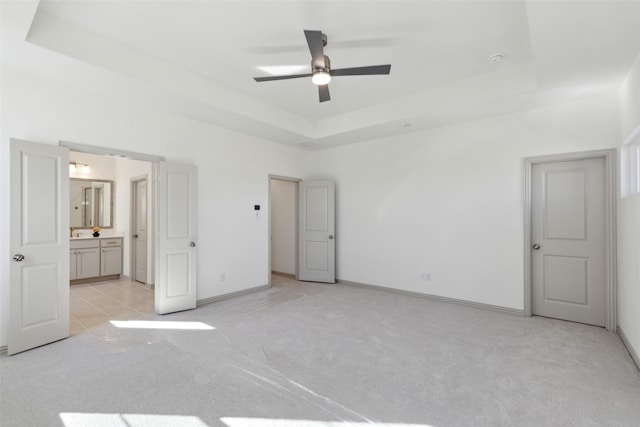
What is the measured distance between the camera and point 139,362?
8.94 feet

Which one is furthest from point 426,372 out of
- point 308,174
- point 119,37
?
point 308,174

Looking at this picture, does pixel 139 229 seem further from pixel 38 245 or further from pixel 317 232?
pixel 317 232

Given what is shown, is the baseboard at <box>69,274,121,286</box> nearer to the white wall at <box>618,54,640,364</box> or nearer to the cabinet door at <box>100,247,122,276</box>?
the cabinet door at <box>100,247,122,276</box>

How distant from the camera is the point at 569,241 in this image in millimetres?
3816

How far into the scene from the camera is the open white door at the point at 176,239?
4.05 m

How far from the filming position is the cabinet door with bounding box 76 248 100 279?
5.76 m

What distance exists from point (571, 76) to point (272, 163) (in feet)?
14.0

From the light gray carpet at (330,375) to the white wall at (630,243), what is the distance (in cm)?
30

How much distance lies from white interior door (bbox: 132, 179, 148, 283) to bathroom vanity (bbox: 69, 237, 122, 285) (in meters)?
0.47

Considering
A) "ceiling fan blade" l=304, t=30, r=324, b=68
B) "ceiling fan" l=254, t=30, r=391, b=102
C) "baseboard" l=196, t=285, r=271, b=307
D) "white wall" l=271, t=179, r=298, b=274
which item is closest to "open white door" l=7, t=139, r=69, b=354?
"baseboard" l=196, t=285, r=271, b=307

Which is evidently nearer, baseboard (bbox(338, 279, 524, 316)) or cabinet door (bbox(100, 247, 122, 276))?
baseboard (bbox(338, 279, 524, 316))

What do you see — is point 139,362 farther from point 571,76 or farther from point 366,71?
point 571,76

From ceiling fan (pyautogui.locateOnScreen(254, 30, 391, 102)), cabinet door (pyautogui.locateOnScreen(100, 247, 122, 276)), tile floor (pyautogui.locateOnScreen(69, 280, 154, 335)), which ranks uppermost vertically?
ceiling fan (pyautogui.locateOnScreen(254, 30, 391, 102))

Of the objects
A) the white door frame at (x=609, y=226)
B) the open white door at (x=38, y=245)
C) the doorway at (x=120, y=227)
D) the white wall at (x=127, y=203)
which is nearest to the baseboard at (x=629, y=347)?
the white door frame at (x=609, y=226)
